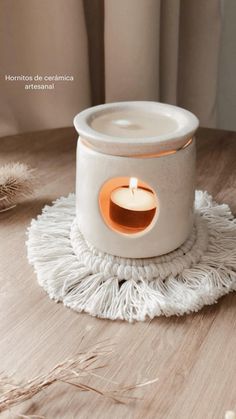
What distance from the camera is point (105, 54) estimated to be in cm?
124

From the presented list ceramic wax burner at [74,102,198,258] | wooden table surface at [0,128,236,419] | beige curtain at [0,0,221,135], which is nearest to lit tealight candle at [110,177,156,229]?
ceramic wax burner at [74,102,198,258]

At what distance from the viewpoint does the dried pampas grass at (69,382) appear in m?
0.56

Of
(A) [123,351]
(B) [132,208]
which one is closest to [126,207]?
(B) [132,208]

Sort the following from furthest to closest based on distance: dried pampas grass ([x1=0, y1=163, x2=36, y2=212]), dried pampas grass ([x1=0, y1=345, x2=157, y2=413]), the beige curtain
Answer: the beige curtain → dried pampas grass ([x1=0, y1=163, x2=36, y2=212]) → dried pampas grass ([x1=0, y1=345, x2=157, y2=413])

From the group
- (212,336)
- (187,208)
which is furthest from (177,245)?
(212,336)

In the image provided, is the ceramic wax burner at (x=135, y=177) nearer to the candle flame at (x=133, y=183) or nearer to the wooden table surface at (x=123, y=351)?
the candle flame at (x=133, y=183)

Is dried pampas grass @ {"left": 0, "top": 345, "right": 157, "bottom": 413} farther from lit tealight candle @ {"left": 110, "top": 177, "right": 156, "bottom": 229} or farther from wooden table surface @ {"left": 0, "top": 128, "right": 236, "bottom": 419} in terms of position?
lit tealight candle @ {"left": 110, "top": 177, "right": 156, "bottom": 229}

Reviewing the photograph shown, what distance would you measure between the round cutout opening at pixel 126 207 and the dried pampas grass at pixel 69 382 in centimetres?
21

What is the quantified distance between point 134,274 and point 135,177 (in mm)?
141

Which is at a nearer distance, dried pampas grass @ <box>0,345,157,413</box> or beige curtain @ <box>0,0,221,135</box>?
dried pampas grass @ <box>0,345,157,413</box>

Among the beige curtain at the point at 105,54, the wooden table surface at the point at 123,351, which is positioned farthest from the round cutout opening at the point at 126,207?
the beige curtain at the point at 105,54

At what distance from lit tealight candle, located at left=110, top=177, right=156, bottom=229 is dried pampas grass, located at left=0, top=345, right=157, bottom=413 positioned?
22 centimetres

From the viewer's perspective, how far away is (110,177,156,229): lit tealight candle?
777 millimetres

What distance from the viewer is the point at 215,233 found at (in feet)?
2.80
